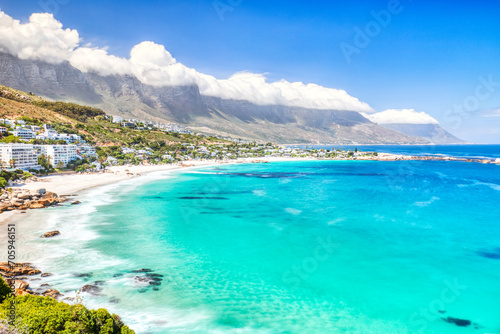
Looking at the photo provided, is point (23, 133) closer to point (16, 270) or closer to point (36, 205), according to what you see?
point (36, 205)

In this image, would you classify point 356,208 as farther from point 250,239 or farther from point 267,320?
point 267,320

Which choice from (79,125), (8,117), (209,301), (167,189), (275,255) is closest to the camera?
(209,301)

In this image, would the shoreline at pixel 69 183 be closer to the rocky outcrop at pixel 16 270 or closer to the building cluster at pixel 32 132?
the rocky outcrop at pixel 16 270

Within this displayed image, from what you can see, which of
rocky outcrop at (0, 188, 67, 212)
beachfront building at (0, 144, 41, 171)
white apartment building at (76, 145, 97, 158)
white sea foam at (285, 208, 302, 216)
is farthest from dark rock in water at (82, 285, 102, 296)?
white apartment building at (76, 145, 97, 158)

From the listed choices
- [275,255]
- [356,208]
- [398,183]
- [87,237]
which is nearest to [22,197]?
[87,237]

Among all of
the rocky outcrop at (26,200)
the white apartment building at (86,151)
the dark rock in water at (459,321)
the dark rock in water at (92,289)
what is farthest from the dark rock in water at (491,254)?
the white apartment building at (86,151)
